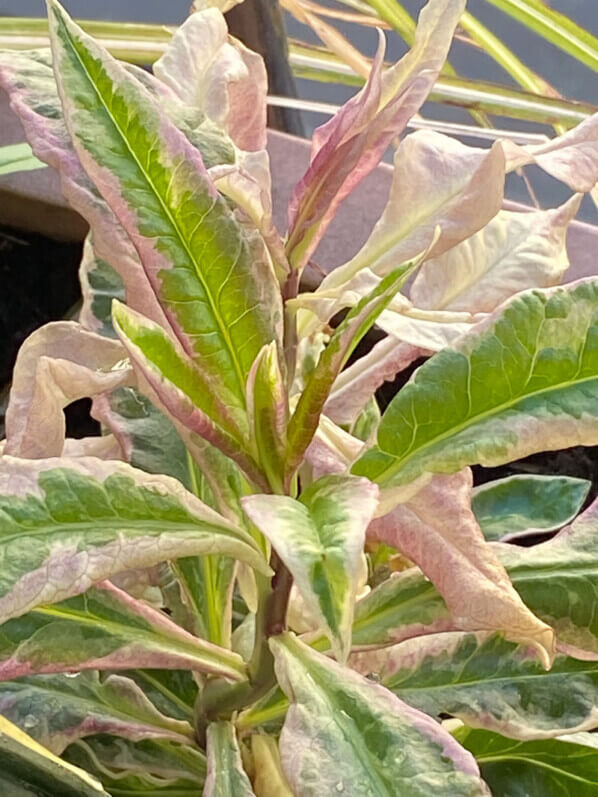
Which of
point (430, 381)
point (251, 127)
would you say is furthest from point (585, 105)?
point (430, 381)

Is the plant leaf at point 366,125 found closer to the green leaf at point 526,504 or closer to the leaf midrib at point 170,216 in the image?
the leaf midrib at point 170,216

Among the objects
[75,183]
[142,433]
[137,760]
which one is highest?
[75,183]

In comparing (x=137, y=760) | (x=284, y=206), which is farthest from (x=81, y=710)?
(x=284, y=206)

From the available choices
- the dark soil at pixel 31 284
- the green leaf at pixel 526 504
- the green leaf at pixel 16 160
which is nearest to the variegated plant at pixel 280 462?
the green leaf at pixel 526 504

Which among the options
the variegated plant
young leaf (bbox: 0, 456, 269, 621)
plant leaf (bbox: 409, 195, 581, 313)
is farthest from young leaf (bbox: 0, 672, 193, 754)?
plant leaf (bbox: 409, 195, 581, 313)

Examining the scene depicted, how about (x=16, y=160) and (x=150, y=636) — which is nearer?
(x=150, y=636)

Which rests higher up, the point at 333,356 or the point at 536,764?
the point at 333,356

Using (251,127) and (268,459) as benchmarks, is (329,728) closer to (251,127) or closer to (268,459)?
(268,459)

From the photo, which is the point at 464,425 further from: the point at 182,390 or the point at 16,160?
the point at 16,160
